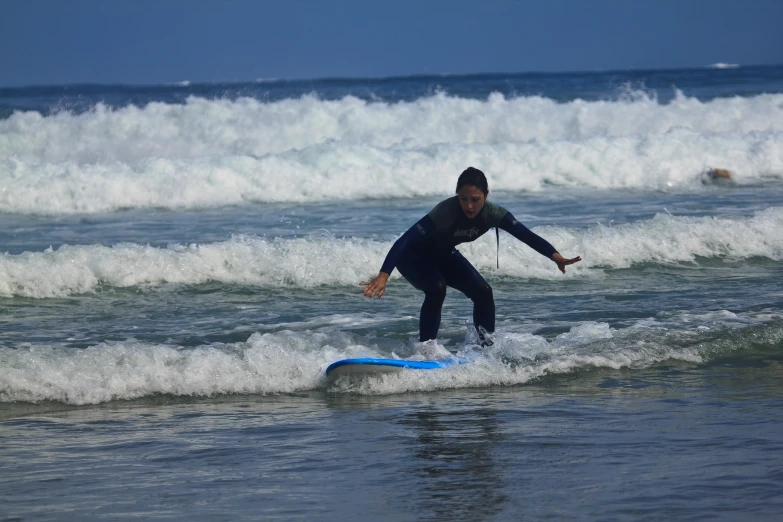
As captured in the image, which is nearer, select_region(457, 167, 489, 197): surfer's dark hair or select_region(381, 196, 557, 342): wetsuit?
select_region(457, 167, 489, 197): surfer's dark hair

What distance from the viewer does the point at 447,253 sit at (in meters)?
7.27

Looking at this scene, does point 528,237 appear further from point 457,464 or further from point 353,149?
point 353,149

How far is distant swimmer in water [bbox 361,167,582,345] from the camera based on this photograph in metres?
6.84

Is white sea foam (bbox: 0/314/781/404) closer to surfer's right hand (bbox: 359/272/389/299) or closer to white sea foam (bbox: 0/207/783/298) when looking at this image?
surfer's right hand (bbox: 359/272/389/299)

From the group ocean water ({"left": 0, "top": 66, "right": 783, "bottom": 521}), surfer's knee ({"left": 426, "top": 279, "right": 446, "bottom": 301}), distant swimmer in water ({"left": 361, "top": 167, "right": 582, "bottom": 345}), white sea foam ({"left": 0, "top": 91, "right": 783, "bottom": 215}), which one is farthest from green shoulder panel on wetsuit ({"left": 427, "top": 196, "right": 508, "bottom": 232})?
white sea foam ({"left": 0, "top": 91, "right": 783, "bottom": 215})

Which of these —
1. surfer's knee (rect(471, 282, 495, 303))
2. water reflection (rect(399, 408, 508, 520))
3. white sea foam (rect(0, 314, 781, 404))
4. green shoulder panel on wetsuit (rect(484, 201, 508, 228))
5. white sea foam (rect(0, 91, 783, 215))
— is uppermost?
white sea foam (rect(0, 91, 783, 215))

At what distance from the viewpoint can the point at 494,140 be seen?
25.8m

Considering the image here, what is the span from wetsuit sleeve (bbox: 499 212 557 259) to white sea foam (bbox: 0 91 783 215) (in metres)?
10.6

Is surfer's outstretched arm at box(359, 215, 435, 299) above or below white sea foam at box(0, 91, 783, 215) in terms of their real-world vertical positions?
below

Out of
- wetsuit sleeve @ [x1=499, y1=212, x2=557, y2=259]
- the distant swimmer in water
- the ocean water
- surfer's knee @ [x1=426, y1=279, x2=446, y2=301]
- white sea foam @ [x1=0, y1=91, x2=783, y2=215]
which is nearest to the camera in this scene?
the ocean water

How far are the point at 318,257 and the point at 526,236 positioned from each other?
15.1ft

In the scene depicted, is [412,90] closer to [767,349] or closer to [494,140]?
[494,140]

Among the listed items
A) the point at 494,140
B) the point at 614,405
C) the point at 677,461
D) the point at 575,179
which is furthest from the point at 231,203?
the point at 677,461

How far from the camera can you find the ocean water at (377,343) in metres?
4.68
